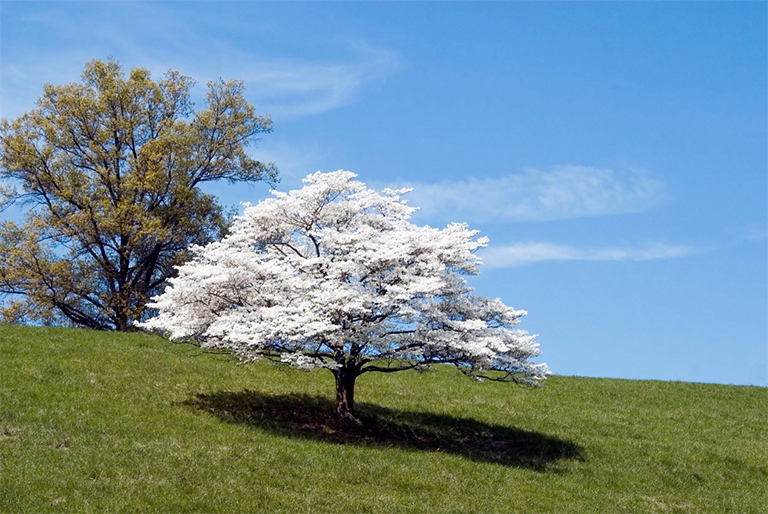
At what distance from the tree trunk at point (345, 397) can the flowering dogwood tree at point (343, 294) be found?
1.6 inches

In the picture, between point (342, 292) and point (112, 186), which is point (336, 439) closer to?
point (342, 292)

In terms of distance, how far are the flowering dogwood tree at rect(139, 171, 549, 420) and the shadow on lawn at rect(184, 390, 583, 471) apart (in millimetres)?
1386

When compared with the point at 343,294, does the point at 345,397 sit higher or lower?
lower

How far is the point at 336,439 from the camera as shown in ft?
85.9

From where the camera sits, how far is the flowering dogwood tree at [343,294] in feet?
82.7

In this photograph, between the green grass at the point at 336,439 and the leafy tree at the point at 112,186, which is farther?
the leafy tree at the point at 112,186

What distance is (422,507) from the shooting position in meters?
20.0

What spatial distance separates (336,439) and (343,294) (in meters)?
5.12

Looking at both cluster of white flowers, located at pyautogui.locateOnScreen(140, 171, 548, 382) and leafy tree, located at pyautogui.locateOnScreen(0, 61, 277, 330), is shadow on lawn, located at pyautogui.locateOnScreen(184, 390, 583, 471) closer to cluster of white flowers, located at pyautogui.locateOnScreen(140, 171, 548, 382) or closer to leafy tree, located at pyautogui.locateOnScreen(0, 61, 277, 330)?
cluster of white flowers, located at pyautogui.locateOnScreen(140, 171, 548, 382)

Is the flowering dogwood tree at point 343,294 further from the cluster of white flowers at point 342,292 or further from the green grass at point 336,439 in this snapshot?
the green grass at point 336,439

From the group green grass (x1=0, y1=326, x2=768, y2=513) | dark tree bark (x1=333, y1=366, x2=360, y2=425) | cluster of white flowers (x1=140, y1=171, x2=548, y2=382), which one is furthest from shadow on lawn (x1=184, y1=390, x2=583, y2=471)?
cluster of white flowers (x1=140, y1=171, x2=548, y2=382)

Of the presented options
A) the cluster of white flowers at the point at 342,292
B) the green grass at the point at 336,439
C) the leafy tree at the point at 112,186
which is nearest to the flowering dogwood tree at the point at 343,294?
the cluster of white flowers at the point at 342,292

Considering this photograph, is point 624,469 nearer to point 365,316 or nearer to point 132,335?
point 365,316

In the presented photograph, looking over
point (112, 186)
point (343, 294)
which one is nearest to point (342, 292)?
point (343, 294)
